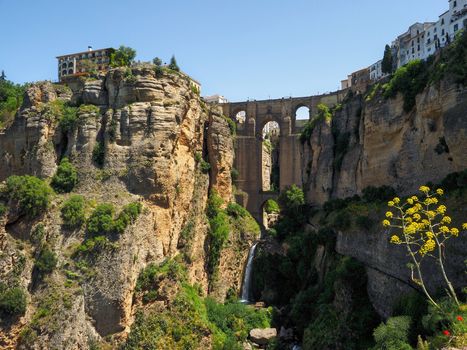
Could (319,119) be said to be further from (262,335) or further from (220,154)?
(262,335)

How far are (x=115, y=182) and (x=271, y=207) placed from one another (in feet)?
61.6

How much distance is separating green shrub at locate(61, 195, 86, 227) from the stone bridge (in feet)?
63.1

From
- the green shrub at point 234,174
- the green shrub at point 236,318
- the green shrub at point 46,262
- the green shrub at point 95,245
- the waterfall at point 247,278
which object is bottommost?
the green shrub at point 236,318

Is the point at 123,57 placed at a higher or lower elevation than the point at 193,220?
higher

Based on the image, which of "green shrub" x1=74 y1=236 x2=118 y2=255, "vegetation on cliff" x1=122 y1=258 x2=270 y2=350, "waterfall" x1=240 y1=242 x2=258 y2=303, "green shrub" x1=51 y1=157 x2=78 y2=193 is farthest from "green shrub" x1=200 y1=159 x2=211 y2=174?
"green shrub" x1=74 y1=236 x2=118 y2=255

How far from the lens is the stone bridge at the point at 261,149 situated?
1996 inches

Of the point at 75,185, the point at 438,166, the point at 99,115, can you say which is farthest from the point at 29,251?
the point at 438,166

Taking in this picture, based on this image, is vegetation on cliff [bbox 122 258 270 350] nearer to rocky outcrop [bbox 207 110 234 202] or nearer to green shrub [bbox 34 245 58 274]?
green shrub [bbox 34 245 58 274]

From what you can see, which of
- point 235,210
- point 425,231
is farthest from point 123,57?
point 425,231

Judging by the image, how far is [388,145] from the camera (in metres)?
31.7

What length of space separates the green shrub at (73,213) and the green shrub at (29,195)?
4.88ft

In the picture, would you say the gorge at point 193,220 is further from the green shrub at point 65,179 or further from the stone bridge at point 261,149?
the stone bridge at point 261,149

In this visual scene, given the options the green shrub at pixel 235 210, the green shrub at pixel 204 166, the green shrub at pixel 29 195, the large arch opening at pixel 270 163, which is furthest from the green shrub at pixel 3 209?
the large arch opening at pixel 270 163

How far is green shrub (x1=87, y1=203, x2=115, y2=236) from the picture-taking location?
33.1 m
